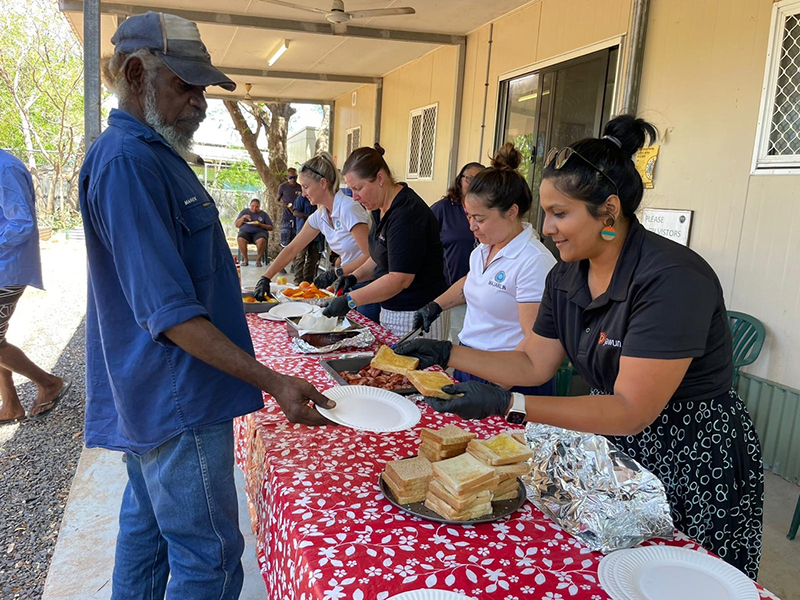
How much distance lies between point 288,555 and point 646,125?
1.39 m

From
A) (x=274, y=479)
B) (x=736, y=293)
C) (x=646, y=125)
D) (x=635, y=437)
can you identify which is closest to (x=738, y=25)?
(x=736, y=293)

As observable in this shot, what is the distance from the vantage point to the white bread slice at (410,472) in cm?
126

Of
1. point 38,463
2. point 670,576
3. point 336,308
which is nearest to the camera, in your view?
point 670,576

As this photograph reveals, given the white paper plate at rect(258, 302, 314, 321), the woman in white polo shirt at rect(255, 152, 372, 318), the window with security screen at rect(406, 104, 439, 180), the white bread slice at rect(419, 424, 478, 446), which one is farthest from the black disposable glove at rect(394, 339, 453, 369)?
the window with security screen at rect(406, 104, 439, 180)

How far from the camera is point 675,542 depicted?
1.20 meters

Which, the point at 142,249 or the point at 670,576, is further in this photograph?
the point at 142,249

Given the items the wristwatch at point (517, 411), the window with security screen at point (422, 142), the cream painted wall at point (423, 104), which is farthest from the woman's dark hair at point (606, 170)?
the window with security screen at point (422, 142)

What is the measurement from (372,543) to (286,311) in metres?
2.10

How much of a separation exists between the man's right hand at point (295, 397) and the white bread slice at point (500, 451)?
412 mm

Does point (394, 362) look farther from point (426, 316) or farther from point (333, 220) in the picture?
point (333, 220)

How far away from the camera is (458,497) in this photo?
1.18 metres

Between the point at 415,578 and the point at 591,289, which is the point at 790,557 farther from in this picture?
the point at 415,578

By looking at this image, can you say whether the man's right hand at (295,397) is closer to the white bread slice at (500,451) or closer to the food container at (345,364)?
the white bread slice at (500,451)

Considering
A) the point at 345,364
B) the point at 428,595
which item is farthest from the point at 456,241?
the point at 428,595
